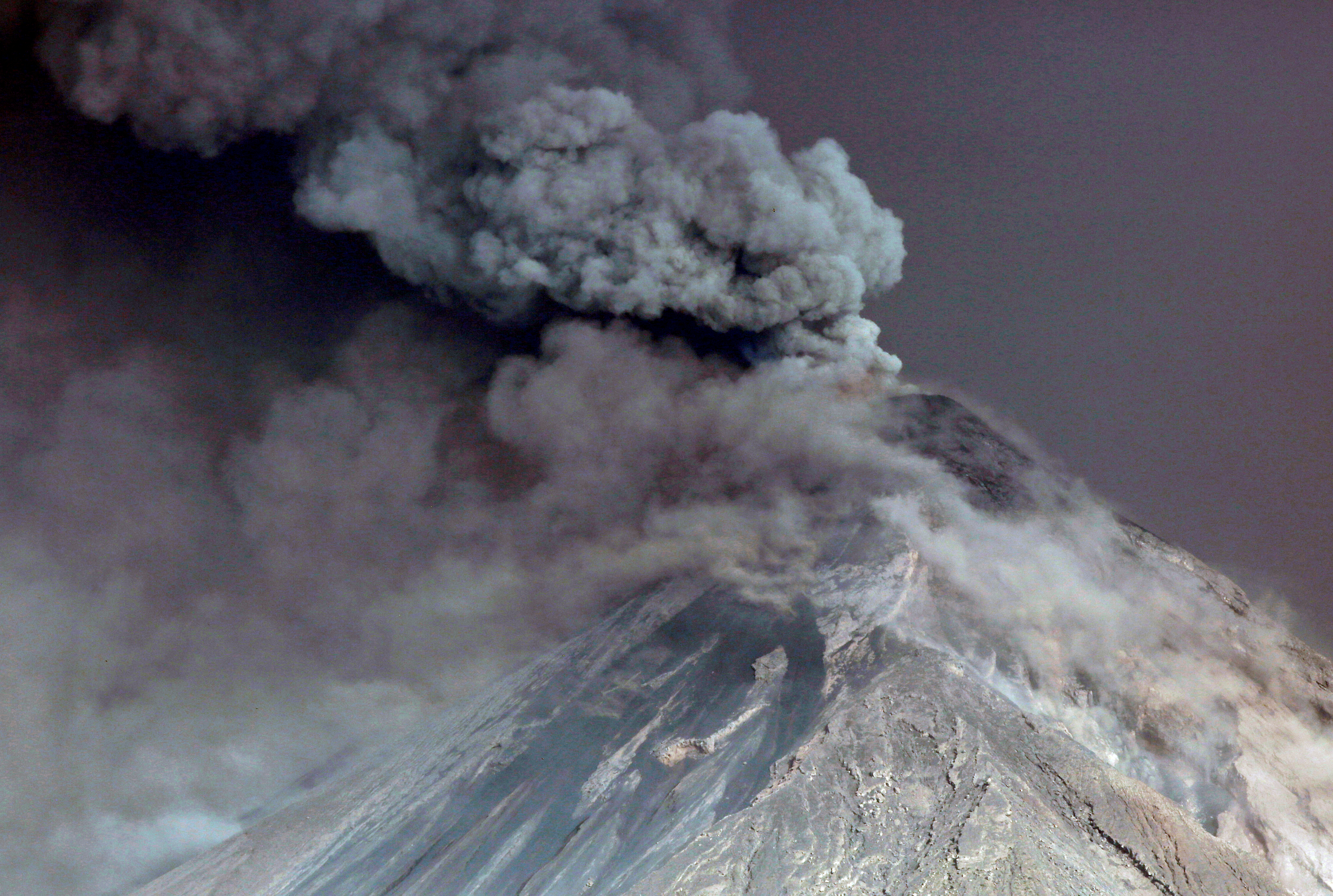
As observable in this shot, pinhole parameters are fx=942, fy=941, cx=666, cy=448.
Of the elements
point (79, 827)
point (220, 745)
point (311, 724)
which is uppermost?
point (311, 724)

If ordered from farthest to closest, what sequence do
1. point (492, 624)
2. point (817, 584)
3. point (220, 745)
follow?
1. point (492, 624)
2. point (220, 745)
3. point (817, 584)

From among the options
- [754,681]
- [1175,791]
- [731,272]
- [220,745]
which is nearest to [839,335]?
[731,272]

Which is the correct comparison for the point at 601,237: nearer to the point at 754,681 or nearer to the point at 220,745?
the point at 754,681

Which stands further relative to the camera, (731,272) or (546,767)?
(731,272)

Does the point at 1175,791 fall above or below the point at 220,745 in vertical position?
above

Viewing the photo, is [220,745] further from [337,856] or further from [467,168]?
[467,168]

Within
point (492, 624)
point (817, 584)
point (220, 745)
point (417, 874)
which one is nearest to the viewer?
point (417, 874)
